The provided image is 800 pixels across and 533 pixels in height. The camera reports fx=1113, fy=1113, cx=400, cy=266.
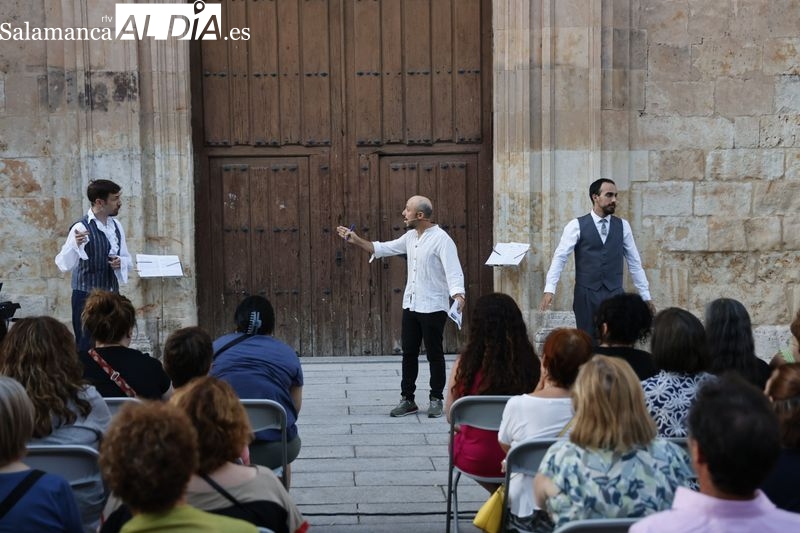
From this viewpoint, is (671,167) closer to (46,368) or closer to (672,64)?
(672,64)

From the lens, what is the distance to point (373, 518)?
548 cm

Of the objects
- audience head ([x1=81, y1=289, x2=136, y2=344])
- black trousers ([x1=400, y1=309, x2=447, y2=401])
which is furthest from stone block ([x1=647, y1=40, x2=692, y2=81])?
audience head ([x1=81, y1=289, x2=136, y2=344])

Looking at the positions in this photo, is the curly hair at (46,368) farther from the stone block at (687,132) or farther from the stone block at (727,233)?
the stone block at (727,233)

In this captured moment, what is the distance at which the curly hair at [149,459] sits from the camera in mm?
2574

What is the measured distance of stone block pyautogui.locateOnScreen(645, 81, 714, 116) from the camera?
9.48 meters

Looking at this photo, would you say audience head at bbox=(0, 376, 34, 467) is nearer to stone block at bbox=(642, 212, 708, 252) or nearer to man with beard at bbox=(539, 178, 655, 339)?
man with beard at bbox=(539, 178, 655, 339)

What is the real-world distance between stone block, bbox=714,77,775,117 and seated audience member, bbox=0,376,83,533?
7646 millimetres

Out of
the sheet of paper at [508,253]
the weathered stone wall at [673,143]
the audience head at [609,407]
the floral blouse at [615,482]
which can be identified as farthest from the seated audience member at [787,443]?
the weathered stone wall at [673,143]

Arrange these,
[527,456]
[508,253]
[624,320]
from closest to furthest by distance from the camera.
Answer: [527,456] < [624,320] < [508,253]

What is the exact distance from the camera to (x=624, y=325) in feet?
16.3

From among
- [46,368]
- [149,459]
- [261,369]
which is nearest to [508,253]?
[261,369]

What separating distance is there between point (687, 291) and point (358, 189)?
2.99 metres

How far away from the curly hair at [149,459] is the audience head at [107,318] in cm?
238

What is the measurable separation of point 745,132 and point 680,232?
1.01 metres
